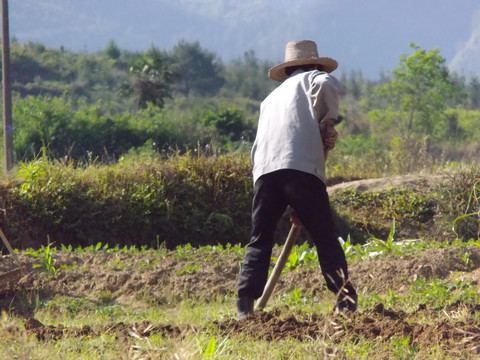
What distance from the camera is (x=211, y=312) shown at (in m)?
5.50

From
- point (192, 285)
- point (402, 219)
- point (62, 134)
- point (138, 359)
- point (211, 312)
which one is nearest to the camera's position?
point (138, 359)

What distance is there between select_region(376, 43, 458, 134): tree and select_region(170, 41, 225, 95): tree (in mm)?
38698

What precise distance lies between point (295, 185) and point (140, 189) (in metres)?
5.65

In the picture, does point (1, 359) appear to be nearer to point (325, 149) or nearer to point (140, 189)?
point (325, 149)

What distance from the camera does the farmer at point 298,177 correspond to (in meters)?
4.72

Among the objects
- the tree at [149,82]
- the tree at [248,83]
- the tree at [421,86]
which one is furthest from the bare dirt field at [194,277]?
the tree at [248,83]

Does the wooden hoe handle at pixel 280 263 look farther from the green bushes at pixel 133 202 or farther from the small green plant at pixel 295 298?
the green bushes at pixel 133 202

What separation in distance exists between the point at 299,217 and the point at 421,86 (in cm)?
2609

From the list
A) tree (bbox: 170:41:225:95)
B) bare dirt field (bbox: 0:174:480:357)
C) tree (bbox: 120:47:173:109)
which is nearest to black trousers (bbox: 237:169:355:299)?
bare dirt field (bbox: 0:174:480:357)

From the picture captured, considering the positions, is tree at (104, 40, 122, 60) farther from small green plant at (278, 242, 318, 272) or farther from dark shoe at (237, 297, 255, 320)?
dark shoe at (237, 297, 255, 320)

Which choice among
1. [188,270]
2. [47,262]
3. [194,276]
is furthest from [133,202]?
[194,276]

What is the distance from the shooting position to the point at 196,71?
228 feet

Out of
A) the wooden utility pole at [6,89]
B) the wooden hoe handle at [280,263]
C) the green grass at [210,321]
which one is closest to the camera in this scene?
the green grass at [210,321]

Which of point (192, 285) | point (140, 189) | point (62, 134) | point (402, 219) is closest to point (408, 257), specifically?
point (192, 285)
